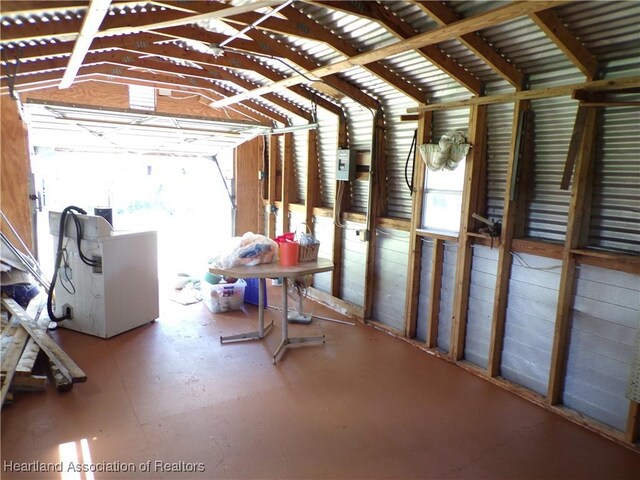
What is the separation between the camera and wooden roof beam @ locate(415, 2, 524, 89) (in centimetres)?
265

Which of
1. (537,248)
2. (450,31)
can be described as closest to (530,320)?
(537,248)

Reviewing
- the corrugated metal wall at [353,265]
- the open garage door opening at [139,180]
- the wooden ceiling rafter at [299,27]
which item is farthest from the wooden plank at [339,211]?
the open garage door opening at [139,180]

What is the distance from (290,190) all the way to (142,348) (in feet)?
10.2

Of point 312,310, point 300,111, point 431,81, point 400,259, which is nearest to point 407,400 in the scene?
point 400,259

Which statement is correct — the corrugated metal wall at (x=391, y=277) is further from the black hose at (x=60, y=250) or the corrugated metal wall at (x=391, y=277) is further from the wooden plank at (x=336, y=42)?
the black hose at (x=60, y=250)

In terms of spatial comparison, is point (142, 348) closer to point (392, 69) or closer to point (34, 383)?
point (34, 383)

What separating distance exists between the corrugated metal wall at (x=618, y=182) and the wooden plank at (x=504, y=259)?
1.75 ft

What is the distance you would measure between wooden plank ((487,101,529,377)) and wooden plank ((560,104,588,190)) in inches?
15.5

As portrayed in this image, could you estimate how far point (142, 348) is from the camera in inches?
155

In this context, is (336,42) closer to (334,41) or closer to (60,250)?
(334,41)

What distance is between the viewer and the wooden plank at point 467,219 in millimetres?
3496

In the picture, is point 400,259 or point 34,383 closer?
point 34,383

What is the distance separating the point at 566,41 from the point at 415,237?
80.2 inches

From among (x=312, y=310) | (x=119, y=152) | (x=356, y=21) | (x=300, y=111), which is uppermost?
(x=356, y=21)
